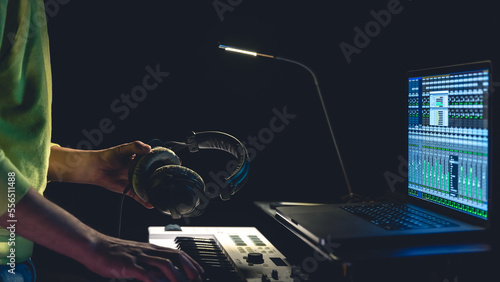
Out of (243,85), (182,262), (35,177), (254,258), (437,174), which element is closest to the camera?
(182,262)

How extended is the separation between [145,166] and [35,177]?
295 millimetres

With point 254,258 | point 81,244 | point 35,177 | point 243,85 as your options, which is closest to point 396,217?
point 254,258

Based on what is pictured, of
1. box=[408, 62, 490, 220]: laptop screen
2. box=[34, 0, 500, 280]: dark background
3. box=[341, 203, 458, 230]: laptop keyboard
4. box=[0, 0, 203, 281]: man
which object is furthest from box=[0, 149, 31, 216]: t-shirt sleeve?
box=[34, 0, 500, 280]: dark background

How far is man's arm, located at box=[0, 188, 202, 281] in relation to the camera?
33.3 inches

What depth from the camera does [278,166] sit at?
228 centimetres

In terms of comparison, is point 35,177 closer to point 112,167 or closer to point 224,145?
point 112,167

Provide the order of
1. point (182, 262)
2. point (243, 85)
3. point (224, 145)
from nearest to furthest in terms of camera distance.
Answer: point (182, 262), point (224, 145), point (243, 85)

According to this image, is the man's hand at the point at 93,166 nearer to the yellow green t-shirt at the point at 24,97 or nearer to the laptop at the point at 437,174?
the yellow green t-shirt at the point at 24,97

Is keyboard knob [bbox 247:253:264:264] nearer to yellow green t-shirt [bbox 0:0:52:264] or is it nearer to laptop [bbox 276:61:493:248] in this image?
laptop [bbox 276:61:493:248]

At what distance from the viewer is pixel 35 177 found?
1163 millimetres

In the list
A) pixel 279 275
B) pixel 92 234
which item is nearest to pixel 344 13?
pixel 279 275

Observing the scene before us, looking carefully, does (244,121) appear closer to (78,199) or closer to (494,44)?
(78,199)

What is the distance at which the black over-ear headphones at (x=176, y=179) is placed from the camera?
1.22 m

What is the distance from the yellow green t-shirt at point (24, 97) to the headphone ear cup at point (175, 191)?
296 mm
